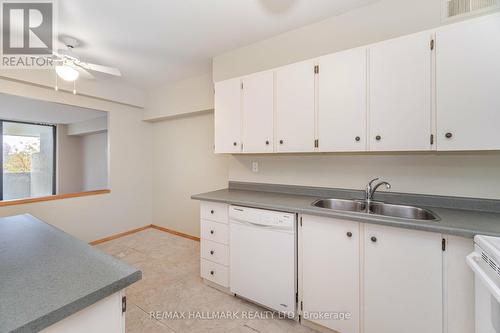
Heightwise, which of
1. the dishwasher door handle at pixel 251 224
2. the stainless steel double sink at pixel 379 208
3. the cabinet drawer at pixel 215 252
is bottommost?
the cabinet drawer at pixel 215 252

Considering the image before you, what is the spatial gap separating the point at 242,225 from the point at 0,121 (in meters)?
5.63

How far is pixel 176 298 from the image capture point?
2104 mm

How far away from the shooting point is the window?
4281 millimetres

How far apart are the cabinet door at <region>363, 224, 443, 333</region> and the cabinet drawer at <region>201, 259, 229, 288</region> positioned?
1.23m

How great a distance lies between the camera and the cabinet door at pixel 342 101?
5.60ft

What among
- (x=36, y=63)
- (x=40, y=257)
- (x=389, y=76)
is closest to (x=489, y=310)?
(x=389, y=76)

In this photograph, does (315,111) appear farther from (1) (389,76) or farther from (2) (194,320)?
(2) (194,320)

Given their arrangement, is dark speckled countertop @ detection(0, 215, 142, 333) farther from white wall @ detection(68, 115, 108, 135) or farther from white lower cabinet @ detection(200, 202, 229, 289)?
white wall @ detection(68, 115, 108, 135)

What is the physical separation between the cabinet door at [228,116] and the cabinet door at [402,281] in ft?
5.02

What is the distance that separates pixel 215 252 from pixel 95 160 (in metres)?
5.27

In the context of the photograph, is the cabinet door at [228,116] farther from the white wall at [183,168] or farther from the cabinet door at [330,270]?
the cabinet door at [330,270]

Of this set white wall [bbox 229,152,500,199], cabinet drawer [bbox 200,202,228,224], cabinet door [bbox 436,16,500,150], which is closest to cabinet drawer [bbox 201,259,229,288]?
cabinet drawer [bbox 200,202,228,224]

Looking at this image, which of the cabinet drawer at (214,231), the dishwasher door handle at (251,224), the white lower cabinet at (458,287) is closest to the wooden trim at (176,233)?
the cabinet drawer at (214,231)

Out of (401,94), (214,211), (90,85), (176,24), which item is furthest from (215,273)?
(90,85)
